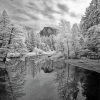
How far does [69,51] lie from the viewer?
96.6 ft

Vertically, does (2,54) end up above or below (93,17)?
below

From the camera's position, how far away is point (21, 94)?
8406 millimetres

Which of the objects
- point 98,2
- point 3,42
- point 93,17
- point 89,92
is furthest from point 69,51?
point 89,92

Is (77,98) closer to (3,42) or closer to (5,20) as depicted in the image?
(3,42)

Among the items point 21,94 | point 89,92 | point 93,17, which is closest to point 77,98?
point 89,92

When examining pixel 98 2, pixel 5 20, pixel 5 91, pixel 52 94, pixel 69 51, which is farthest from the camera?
pixel 69 51

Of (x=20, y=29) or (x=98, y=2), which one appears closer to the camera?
(x=98, y=2)

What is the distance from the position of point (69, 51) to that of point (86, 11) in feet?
42.5

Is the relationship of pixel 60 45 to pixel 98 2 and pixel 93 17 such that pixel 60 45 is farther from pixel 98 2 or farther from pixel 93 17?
pixel 98 2

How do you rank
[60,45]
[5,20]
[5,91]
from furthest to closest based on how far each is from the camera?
[60,45]
[5,20]
[5,91]

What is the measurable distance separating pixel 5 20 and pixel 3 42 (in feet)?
18.8

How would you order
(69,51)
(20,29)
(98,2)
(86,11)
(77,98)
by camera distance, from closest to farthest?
(77,98) < (98,2) < (20,29) < (86,11) < (69,51)

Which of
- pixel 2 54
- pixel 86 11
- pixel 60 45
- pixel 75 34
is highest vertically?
pixel 86 11

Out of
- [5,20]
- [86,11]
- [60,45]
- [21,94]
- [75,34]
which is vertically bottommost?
[21,94]
